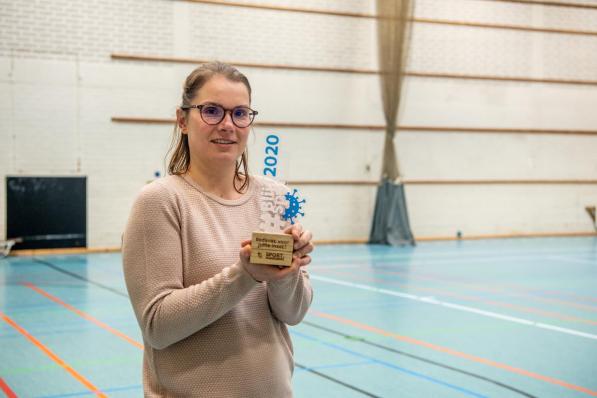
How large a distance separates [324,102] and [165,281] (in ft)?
44.0

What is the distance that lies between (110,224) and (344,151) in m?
4.80

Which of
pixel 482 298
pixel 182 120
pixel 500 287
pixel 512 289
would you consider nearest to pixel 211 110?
pixel 182 120

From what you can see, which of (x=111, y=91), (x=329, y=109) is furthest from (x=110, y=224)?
(x=329, y=109)

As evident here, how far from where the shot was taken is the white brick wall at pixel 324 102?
42.3 feet

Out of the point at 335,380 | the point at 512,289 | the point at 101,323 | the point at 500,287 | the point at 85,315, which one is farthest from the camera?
the point at 500,287

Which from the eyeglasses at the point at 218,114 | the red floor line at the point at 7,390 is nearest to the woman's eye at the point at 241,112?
the eyeglasses at the point at 218,114

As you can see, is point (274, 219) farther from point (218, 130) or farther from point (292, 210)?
point (218, 130)

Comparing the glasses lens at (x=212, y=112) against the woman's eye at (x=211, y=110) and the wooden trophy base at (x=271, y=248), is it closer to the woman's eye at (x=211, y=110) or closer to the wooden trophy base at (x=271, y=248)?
the woman's eye at (x=211, y=110)

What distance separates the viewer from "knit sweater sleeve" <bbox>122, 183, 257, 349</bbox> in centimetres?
175

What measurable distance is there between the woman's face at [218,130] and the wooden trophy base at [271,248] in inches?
11.5

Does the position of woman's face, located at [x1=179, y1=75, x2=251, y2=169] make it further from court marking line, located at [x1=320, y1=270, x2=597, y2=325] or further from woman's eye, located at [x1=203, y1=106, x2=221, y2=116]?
court marking line, located at [x1=320, y1=270, x2=597, y2=325]

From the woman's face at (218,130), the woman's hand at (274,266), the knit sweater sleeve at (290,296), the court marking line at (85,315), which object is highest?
the woman's face at (218,130)

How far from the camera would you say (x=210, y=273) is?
1.85 meters

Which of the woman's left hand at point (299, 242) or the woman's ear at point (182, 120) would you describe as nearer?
the woman's left hand at point (299, 242)
